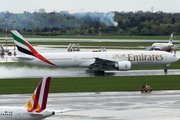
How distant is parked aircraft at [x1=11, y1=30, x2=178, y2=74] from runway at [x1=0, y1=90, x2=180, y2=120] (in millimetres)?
14521

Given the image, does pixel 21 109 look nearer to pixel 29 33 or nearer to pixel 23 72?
pixel 23 72

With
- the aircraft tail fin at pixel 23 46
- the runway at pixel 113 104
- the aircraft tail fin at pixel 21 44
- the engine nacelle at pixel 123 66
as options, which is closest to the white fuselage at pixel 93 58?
the aircraft tail fin at pixel 23 46

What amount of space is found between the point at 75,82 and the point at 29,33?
14037cm

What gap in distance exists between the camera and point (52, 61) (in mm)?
46281

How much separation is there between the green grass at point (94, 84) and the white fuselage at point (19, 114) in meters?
14.5

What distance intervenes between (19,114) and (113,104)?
1101 cm

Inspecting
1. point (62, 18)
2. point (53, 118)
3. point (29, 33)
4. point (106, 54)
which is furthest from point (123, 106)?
point (29, 33)

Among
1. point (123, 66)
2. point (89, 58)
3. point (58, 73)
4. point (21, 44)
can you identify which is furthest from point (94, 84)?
point (21, 44)

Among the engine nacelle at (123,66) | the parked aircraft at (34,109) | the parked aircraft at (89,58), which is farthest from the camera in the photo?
the parked aircraft at (89,58)

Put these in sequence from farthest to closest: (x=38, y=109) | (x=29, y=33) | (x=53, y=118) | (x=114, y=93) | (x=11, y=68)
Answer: (x=29, y=33) < (x=11, y=68) < (x=114, y=93) < (x=53, y=118) < (x=38, y=109)

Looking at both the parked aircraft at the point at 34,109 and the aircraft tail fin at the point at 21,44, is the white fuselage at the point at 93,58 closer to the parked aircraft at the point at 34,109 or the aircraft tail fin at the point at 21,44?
the aircraft tail fin at the point at 21,44

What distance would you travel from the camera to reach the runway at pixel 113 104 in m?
23.5

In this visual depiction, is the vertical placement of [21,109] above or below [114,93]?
above

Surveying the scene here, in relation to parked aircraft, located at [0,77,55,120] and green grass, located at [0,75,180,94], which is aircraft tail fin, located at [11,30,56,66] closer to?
green grass, located at [0,75,180,94]
